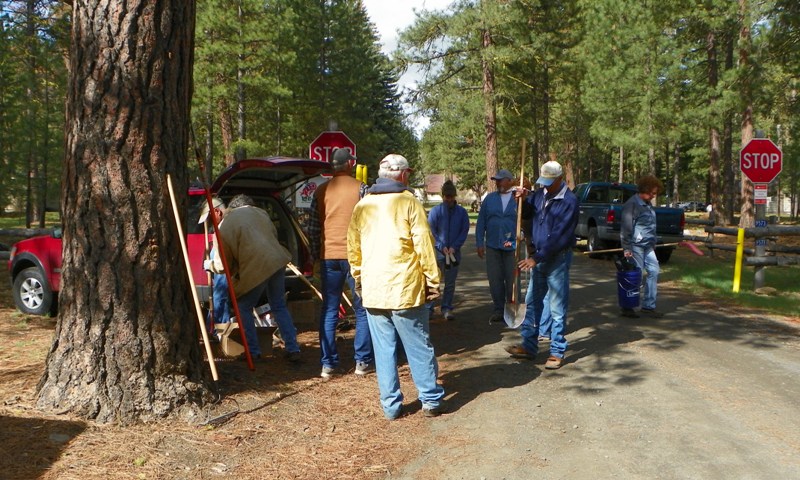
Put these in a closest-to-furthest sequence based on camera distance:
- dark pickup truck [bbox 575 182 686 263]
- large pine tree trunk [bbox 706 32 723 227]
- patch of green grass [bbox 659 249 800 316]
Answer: patch of green grass [bbox 659 249 800 316] < dark pickup truck [bbox 575 182 686 263] < large pine tree trunk [bbox 706 32 723 227]

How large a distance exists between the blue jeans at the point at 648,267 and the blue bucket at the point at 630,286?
0.15 meters

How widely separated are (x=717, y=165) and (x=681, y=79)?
17.3ft

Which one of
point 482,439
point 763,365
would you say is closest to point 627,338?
point 763,365

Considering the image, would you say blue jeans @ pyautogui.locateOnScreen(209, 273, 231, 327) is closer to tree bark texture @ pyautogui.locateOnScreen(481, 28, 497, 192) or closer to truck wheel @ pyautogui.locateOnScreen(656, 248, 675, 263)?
truck wheel @ pyautogui.locateOnScreen(656, 248, 675, 263)

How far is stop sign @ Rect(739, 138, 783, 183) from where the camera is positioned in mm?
11641

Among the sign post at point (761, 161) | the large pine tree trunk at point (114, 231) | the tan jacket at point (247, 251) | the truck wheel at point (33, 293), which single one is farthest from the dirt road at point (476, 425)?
the sign post at point (761, 161)

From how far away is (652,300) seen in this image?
9.91 m

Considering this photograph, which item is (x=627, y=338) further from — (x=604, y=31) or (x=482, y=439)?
(x=604, y=31)

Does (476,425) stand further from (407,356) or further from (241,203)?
(241,203)

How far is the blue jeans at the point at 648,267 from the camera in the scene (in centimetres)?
977

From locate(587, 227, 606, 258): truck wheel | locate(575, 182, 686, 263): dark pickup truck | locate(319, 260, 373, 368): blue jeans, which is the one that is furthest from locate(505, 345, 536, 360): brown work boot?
locate(587, 227, 606, 258): truck wheel

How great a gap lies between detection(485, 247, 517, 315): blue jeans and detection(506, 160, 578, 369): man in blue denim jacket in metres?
1.79

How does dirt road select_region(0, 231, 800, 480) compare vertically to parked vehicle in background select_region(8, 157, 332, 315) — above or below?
below

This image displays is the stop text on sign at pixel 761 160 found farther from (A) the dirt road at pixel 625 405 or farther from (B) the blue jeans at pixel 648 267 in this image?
(A) the dirt road at pixel 625 405
